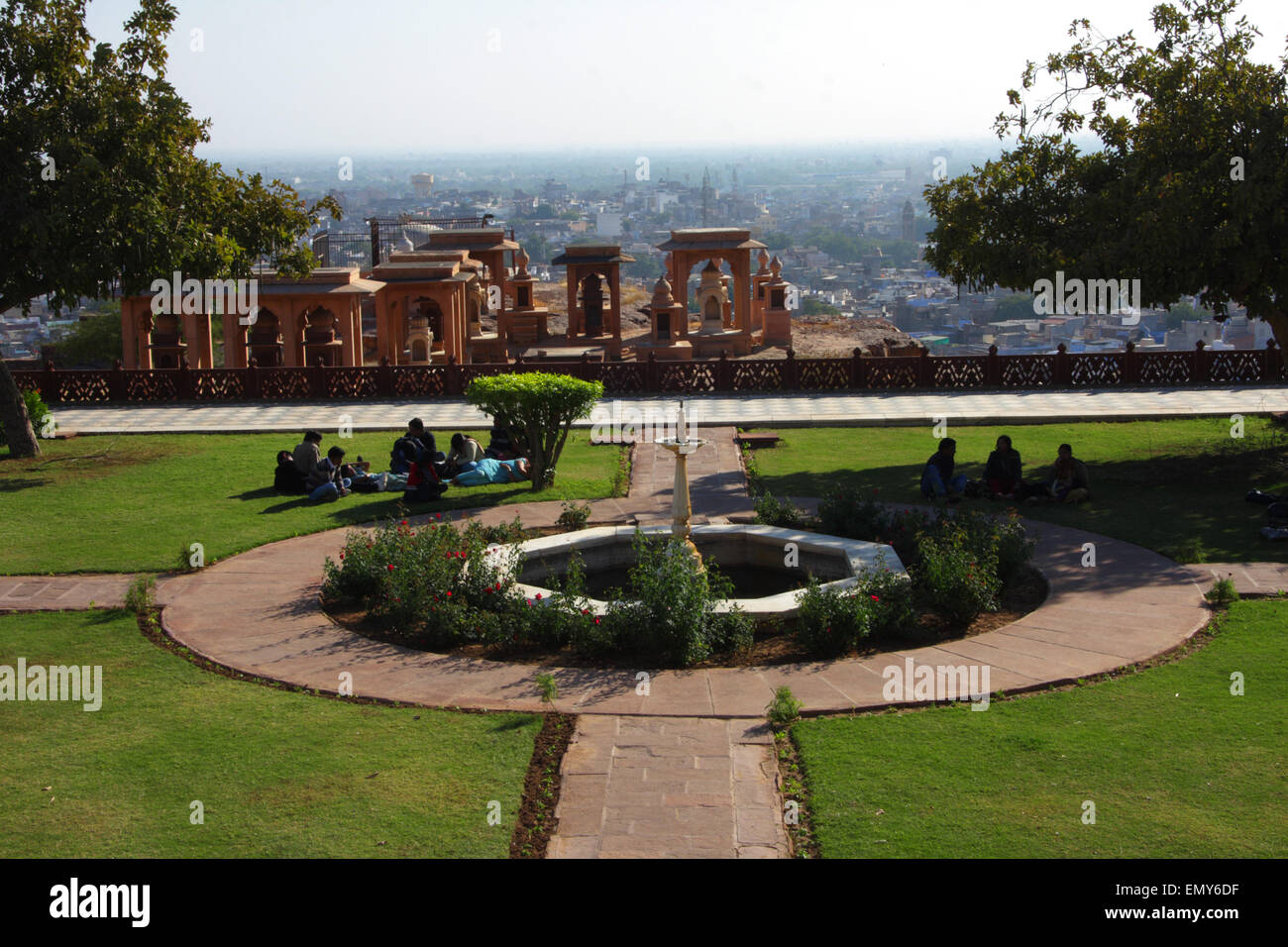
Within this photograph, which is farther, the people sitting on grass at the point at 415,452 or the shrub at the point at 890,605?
the people sitting on grass at the point at 415,452

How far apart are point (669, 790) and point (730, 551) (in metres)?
5.34

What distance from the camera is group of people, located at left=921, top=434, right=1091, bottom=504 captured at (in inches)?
556

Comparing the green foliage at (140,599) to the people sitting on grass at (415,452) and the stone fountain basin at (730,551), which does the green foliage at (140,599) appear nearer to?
the stone fountain basin at (730,551)

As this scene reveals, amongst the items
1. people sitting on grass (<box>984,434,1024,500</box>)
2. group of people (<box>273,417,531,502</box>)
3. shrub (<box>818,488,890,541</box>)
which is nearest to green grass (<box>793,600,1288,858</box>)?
shrub (<box>818,488,890,541</box>)

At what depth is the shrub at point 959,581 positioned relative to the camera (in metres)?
9.91

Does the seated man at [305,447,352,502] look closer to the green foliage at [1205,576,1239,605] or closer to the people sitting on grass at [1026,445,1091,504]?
the people sitting on grass at [1026,445,1091,504]

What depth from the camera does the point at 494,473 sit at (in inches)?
611

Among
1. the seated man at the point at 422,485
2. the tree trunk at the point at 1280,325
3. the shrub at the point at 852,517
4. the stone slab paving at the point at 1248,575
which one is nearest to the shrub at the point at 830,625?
the shrub at the point at 852,517

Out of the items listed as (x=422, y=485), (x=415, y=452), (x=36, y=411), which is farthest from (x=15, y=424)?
(x=422, y=485)

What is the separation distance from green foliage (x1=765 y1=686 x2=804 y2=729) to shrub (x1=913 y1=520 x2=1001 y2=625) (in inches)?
90.3

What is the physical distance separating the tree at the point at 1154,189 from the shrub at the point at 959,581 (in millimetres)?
6232

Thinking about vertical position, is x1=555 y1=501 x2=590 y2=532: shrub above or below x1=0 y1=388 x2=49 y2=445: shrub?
below

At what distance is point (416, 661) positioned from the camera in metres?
9.38

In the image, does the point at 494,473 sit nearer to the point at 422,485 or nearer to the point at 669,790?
the point at 422,485
